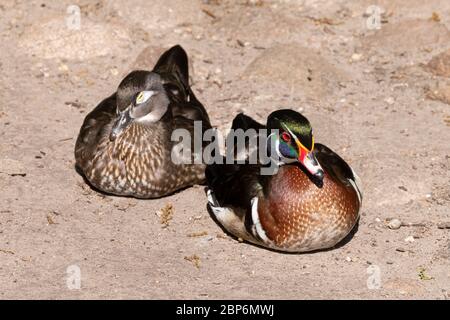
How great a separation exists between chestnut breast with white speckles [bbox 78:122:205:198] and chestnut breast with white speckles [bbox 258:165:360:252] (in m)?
1.15

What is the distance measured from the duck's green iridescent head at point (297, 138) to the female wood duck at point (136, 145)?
127 centimetres

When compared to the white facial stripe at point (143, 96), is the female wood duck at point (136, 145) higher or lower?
lower

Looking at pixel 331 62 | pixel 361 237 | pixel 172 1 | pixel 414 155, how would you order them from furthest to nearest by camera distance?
1. pixel 172 1
2. pixel 331 62
3. pixel 414 155
4. pixel 361 237

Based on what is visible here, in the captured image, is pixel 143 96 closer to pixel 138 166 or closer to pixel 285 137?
pixel 138 166

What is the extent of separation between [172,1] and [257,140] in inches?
136

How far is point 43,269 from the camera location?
7367 mm

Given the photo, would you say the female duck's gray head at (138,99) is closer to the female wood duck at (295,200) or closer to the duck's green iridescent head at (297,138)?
the female wood duck at (295,200)

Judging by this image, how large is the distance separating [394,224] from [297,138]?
124 centimetres

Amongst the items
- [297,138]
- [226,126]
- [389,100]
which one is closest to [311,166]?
[297,138]

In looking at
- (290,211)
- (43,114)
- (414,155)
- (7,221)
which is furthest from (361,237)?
(43,114)

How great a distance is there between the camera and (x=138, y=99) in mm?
8352

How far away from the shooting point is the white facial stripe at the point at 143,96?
8328mm

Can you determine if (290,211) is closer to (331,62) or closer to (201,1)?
(331,62)

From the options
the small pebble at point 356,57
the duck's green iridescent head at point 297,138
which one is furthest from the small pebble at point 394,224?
the small pebble at point 356,57
